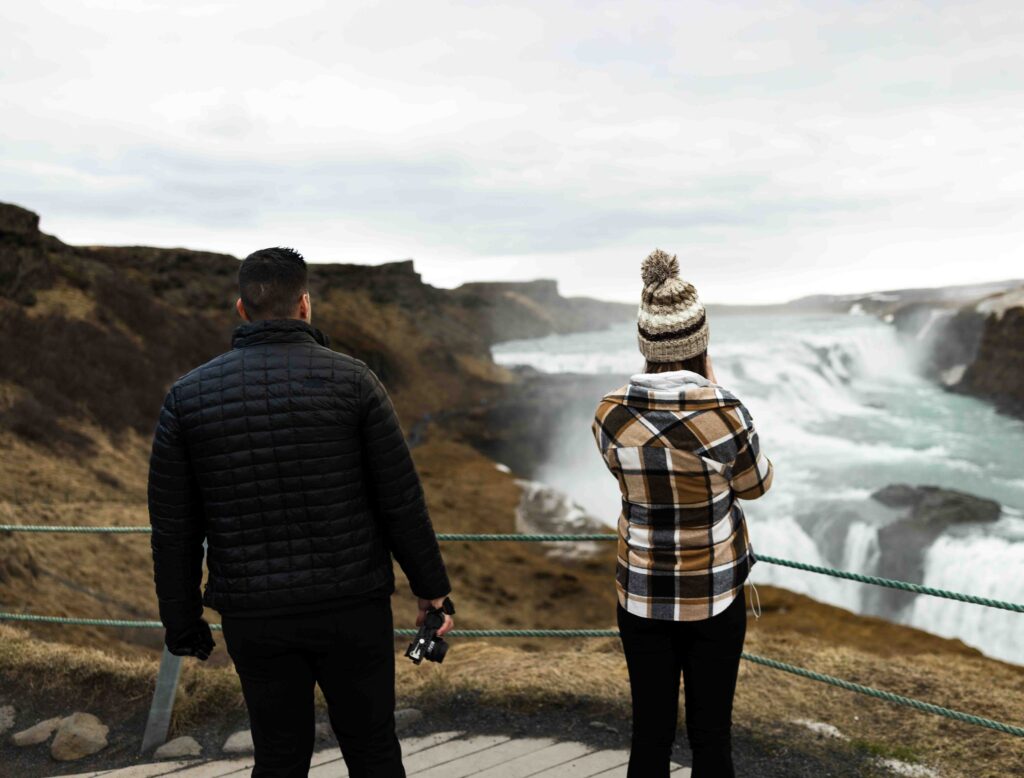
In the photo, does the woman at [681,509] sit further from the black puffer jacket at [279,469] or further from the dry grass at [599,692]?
the dry grass at [599,692]

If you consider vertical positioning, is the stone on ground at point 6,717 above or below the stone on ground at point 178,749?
below

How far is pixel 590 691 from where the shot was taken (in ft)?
15.1

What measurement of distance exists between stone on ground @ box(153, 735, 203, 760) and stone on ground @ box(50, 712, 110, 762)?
0.38m

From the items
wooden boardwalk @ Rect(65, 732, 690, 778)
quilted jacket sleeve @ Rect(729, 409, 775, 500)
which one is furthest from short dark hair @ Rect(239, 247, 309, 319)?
wooden boardwalk @ Rect(65, 732, 690, 778)

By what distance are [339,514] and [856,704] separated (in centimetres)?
366

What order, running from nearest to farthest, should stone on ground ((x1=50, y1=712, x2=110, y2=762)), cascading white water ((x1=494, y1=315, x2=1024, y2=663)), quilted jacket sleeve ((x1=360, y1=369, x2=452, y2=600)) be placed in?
quilted jacket sleeve ((x1=360, y1=369, x2=452, y2=600)), stone on ground ((x1=50, y1=712, x2=110, y2=762)), cascading white water ((x1=494, y1=315, x2=1024, y2=663))

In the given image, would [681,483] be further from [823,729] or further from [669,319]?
[823,729]

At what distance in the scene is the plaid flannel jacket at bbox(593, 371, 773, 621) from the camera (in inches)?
90.4

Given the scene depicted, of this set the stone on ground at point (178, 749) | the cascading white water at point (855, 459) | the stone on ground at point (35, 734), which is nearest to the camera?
the stone on ground at point (178, 749)

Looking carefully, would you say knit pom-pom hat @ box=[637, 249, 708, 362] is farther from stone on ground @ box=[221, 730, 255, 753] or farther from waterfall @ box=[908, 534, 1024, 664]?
waterfall @ box=[908, 534, 1024, 664]

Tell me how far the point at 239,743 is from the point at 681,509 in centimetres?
302

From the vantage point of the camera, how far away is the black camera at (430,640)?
2602mm

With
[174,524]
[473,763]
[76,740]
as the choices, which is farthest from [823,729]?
[76,740]

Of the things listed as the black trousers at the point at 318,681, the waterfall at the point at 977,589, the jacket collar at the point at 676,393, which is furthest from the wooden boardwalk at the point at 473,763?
the waterfall at the point at 977,589
